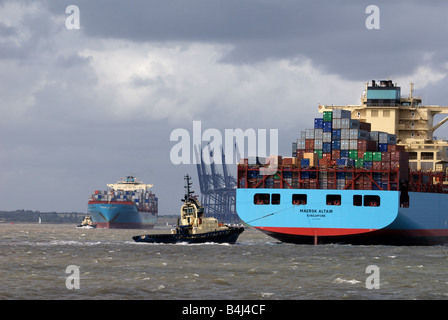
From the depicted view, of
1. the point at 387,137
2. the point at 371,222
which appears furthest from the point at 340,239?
the point at 387,137

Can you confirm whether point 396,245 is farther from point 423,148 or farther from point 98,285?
point 98,285

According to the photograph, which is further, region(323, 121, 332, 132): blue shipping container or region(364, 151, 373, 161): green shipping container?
region(323, 121, 332, 132): blue shipping container

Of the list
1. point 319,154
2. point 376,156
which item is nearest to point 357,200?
point 376,156

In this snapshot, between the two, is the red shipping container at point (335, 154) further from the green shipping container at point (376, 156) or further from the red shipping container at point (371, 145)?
the green shipping container at point (376, 156)

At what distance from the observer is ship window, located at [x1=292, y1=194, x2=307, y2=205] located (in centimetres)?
8019

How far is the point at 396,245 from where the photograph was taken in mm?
83000

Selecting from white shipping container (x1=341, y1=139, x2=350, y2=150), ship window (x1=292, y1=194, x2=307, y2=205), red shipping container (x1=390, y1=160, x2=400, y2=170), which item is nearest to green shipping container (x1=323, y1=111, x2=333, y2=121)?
white shipping container (x1=341, y1=139, x2=350, y2=150)

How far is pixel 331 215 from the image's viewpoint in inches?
3110

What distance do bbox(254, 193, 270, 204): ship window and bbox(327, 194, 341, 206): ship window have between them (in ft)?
19.9

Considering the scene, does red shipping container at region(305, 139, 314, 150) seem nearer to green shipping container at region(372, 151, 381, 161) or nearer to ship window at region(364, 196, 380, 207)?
green shipping container at region(372, 151, 381, 161)

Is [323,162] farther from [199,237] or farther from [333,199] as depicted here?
[199,237]

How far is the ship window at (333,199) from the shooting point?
262ft

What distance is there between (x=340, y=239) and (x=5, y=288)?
44.3 meters

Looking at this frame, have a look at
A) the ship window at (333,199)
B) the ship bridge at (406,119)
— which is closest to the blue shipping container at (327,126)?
the ship window at (333,199)
